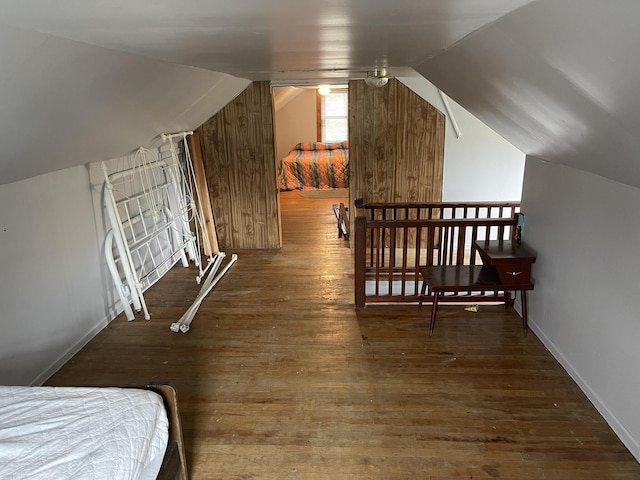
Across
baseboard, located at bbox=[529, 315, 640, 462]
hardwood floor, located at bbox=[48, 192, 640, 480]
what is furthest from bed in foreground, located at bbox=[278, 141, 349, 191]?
baseboard, located at bbox=[529, 315, 640, 462]

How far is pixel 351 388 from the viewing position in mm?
2682

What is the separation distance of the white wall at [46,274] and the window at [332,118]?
675 centimetres

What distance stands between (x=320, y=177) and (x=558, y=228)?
542 centimetres

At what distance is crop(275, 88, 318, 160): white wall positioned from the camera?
30.7 feet

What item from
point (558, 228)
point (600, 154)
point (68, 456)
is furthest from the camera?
point (558, 228)

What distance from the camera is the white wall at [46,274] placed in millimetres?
2598

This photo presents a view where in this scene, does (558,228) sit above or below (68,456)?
above

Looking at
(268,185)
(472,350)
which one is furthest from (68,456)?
(268,185)

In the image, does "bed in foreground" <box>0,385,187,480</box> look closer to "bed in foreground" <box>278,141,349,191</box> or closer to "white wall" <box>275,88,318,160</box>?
"bed in foreground" <box>278,141,349,191</box>

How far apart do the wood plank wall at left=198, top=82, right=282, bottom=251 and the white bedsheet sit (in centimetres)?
356

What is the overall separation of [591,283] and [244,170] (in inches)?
142

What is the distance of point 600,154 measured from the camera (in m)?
2.10

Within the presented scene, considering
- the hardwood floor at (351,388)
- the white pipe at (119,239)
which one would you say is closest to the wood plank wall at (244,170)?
the hardwood floor at (351,388)

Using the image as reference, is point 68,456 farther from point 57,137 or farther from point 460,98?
point 460,98
